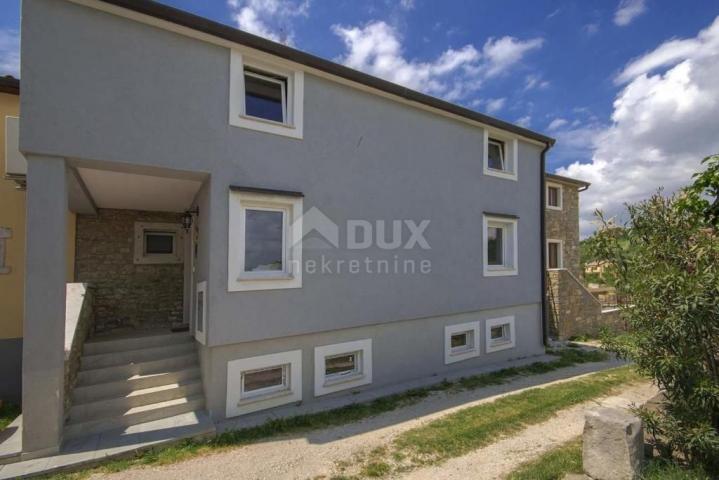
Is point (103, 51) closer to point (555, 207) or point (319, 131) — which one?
point (319, 131)

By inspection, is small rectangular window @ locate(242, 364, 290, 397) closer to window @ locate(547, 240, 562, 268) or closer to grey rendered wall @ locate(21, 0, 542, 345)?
grey rendered wall @ locate(21, 0, 542, 345)

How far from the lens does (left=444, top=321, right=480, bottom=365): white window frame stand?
8742mm

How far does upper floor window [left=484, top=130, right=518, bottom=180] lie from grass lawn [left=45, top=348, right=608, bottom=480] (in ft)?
18.4

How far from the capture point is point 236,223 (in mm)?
5969

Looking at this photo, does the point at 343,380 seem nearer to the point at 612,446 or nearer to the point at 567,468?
the point at 567,468

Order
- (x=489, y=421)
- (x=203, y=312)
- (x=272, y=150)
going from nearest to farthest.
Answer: (x=489, y=421) → (x=203, y=312) → (x=272, y=150)

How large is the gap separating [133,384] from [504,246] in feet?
31.2

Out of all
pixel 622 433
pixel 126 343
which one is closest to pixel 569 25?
pixel 622 433

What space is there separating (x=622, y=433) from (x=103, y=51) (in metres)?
8.27

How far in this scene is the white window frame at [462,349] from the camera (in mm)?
8742

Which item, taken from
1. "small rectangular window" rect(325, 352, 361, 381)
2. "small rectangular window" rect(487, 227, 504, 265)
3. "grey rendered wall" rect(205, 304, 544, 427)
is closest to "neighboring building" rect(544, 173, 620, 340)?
"small rectangular window" rect(487, 227, 504, 265)

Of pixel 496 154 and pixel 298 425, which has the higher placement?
pixel 496 154

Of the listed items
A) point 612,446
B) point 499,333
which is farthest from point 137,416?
point 499,333

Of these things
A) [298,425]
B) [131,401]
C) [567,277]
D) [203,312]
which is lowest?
[298,425]
